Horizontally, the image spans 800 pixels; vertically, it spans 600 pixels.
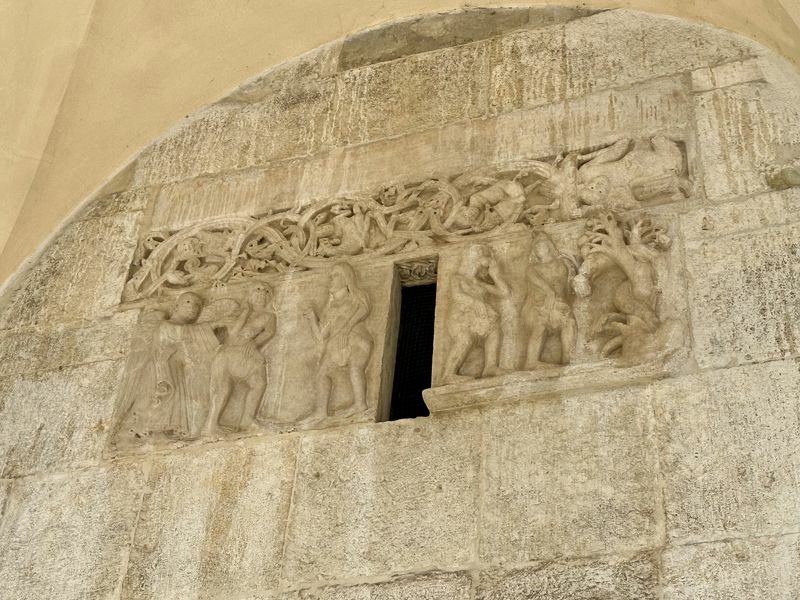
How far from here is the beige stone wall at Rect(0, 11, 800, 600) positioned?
17.7 ft

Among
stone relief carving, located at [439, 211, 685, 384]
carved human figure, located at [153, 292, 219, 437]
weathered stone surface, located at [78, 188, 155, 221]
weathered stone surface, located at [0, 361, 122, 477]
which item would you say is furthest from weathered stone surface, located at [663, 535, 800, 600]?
weathered stone surface, located at [78, 188, 155, 221]

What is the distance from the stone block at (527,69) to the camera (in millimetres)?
7156

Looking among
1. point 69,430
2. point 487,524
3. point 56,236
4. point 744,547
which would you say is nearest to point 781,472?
point 744,547

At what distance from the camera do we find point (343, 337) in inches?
253

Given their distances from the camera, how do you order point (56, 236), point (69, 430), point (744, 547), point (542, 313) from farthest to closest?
1. point (56, 236)
2. point (69, 430)
3. point (542, 313)
4. point (744, 547)

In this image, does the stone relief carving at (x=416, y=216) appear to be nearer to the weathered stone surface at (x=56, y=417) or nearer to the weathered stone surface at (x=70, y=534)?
the weathered stone surface at (x=56, y=417)

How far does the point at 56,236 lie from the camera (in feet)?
25.5

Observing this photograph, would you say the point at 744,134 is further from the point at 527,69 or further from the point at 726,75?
the point at 527,69

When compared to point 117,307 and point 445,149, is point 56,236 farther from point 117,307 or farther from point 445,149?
point 445,149

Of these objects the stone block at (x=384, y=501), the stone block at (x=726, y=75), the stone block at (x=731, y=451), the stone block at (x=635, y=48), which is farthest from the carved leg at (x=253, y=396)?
the stone block at (x=726, y=75)

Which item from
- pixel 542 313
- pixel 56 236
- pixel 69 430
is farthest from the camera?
pixel 56 236

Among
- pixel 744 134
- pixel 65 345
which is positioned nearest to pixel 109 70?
pixel 65 345

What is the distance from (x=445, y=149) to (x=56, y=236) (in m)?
2.37

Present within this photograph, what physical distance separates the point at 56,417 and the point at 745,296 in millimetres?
3432
